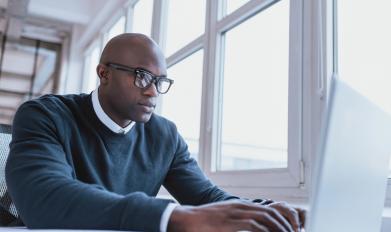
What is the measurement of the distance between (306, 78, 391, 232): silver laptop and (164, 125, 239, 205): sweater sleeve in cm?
59

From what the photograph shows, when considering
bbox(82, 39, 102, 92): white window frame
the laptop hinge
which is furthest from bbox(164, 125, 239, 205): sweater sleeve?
bbox(82, 39, 102, 92): white window frame

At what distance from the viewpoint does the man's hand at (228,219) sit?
0.66m

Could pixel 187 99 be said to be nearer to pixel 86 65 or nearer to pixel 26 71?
pixel 86 65

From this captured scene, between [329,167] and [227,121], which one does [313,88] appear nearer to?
[227,121]

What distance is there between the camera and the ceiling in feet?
14.1

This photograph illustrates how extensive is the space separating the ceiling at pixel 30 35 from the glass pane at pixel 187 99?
1616 mm

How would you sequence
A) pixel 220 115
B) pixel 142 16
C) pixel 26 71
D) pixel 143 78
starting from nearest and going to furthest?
pixel 143 78
pixel 220 115
pixel 142 16
pixel 26 71

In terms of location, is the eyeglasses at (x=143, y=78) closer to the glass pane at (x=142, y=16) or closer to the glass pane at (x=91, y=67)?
the glass pane at (x=142, y=16)

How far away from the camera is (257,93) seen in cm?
196

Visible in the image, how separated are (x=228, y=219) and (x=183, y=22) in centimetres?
228

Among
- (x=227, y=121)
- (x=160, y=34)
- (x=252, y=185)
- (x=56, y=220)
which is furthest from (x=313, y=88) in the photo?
(x=160, y=34)

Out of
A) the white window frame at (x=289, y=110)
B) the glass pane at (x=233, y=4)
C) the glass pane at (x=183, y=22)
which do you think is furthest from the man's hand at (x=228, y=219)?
the glass pane at (x=183, y=22)

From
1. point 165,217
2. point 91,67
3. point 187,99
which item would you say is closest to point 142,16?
point 187,99

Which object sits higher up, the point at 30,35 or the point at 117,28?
the point at 30,35
